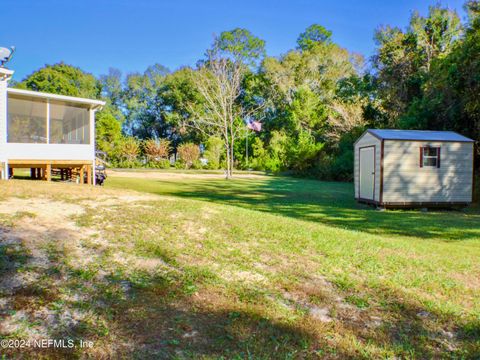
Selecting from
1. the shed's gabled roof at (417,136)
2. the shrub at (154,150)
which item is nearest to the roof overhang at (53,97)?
the shed's gabled roof at (417,136)

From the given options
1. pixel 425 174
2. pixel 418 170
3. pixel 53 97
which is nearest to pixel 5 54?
pixel 53 97

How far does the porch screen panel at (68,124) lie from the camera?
1284 centimetres

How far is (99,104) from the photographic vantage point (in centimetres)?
1359

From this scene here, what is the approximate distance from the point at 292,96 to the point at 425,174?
29375 mm

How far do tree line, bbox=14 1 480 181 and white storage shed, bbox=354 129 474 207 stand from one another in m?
2.83

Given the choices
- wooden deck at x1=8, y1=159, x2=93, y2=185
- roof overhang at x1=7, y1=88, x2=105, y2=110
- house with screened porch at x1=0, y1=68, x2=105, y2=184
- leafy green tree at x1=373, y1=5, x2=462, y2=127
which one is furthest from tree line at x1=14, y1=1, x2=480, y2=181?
house with screened porch at x1=0, y1=68, x2=105, y2=184

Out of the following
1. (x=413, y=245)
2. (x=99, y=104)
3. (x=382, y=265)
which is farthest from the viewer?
(x=99, y=104)

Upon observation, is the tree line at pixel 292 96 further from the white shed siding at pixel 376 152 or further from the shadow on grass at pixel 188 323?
the shadow on grass at pixel 188 323

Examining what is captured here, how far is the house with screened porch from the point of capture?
1150 cm

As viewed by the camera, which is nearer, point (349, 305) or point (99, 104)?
point (349, 305)

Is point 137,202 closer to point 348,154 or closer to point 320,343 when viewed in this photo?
point 320,343

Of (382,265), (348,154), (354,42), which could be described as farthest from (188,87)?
(382,265)

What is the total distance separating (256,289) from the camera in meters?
3.44

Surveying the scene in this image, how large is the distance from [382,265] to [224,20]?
4061 centimetres
